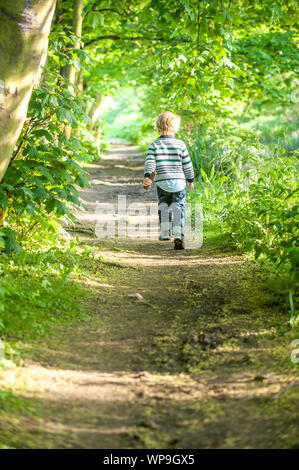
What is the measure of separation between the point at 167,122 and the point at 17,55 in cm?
320

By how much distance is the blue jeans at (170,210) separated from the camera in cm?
658

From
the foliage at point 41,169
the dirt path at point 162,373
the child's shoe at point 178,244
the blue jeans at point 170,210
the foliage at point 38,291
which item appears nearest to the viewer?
the dirt path at point 162,373

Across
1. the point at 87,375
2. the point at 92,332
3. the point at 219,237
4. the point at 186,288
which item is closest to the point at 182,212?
the point at 219,237

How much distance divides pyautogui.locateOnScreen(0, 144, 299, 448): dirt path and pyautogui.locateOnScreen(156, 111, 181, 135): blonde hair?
8.11 feet

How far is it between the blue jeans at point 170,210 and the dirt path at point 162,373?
5.53 ft

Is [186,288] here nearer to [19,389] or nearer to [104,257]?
[104,257]

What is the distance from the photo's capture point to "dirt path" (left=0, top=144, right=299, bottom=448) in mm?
2336

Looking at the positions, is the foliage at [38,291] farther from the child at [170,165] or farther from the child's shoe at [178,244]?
the child at [170,165]

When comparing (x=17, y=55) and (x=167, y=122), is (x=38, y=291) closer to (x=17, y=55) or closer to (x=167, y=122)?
(x=17, y=55)

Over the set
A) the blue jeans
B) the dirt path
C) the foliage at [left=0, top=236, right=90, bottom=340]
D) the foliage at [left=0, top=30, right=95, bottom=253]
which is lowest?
the dirt path

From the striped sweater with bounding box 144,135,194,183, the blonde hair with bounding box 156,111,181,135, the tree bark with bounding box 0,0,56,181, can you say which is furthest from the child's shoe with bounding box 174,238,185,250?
the tree bark with bounding box 0,0,56,181

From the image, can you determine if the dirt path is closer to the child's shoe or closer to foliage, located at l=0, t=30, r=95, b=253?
foliage, located at l=0, t=30, r=95, b=253

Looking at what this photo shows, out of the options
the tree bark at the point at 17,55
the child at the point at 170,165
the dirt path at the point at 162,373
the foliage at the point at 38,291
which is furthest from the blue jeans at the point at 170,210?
the tree bark at the point at 17,55

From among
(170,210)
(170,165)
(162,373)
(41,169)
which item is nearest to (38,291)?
(41,169)
